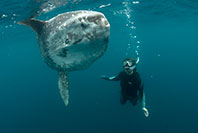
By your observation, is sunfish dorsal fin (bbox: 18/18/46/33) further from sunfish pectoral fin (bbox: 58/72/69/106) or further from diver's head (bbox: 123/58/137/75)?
diver's head (bbox: 123/58/137/75)

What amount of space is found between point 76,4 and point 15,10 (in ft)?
14.6

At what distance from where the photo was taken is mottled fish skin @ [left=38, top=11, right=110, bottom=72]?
2402 mm

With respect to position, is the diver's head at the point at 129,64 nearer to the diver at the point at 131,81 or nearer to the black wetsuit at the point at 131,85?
the diver at the point at 131,81

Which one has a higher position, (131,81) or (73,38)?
(73,38)

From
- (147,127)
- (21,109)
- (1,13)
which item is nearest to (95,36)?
(147,127)

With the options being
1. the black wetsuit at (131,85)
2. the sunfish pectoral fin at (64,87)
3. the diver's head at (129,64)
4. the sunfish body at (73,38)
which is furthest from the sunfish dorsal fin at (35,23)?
the black wetsuit at (131,85)

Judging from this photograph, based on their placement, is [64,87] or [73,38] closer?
[73,38]

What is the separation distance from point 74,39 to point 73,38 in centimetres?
2

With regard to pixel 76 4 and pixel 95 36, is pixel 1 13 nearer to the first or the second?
pixel 76 4

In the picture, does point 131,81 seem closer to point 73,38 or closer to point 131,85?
point 131,85

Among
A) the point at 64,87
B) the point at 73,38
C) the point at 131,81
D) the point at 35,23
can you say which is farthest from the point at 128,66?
the point at 73,38

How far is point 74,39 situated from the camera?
2.58 m

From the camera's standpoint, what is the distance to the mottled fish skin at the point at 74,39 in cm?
240

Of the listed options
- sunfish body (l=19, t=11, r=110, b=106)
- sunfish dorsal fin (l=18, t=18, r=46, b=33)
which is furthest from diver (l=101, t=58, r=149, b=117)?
sunfish dorsal fin (l=18, t=18, r=46, b=33)
